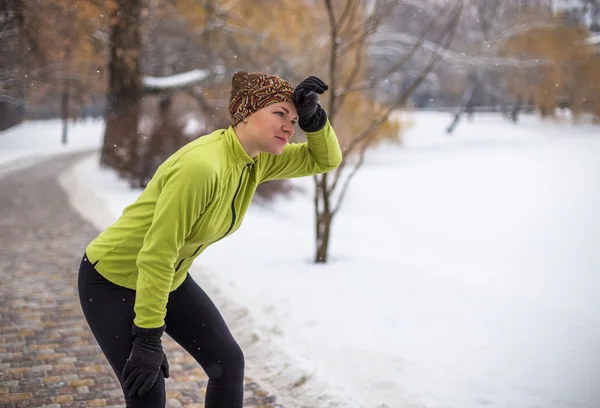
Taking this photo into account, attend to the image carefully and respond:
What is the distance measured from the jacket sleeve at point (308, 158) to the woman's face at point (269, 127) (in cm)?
24

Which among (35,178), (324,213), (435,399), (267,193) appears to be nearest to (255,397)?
(435,399)

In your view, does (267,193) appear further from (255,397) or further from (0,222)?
(255,397)

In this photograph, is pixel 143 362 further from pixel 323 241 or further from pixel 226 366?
pixel 323 241

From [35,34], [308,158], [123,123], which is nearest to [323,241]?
[35,34]

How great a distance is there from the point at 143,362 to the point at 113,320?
0.23 m

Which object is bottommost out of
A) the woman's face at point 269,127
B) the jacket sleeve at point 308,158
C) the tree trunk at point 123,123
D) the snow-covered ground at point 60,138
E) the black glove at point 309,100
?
the snow-covered ground at point 60,138

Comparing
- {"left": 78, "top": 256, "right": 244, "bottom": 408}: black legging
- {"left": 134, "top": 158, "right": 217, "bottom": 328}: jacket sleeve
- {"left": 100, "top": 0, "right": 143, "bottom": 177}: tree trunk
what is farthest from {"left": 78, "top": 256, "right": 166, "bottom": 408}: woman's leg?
{"left": 100, "top": 0, "right": 143, "bottom": 177}: tree trunk

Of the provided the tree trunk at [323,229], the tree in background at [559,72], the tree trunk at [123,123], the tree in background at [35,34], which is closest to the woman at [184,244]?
the tree in background at [35,34]

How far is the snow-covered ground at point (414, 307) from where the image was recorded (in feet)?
13.1

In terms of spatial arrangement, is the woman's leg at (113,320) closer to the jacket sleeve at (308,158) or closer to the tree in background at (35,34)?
the jacket sleeve at (308,158)

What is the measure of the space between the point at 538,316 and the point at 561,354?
783 millimetres

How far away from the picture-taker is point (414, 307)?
5.36 meters

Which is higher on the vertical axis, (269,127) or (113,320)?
(269,127)

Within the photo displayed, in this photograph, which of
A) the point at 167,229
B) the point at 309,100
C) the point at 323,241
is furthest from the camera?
the point at 323,241
